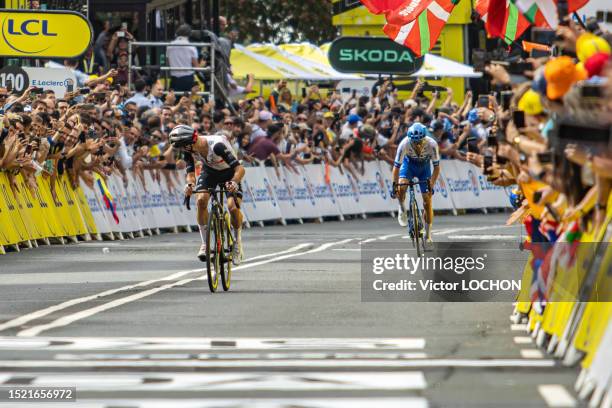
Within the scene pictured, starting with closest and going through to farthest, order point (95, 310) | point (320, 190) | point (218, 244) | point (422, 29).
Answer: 1. point (95, 310)
2. point (218, 244)
3. point (422, 29)
4. point (320, 190)

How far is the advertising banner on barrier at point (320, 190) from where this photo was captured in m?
38.7

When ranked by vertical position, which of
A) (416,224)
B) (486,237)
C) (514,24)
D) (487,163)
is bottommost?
(486,237)

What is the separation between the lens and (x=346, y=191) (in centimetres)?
4047

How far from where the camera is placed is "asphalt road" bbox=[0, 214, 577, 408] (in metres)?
10.1

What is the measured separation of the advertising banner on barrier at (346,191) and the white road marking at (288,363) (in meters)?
27.8

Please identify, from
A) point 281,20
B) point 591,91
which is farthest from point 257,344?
point 281,20

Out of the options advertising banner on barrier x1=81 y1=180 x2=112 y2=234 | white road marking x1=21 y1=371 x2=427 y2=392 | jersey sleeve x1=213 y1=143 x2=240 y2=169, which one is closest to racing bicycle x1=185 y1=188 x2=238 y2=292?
jersey sleeve x1=213 y1=143 x2=240 y2=169

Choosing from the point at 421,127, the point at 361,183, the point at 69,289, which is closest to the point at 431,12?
the point at 421,127

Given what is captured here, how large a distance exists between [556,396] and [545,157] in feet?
7.57

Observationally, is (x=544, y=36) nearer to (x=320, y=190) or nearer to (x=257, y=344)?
(x=257, y=344)

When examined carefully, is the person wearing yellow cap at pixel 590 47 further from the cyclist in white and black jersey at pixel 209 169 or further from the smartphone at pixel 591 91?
the cyclist in white and black jersey at pixel 209 169

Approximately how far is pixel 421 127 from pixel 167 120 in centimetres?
811

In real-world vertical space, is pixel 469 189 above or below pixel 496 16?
below

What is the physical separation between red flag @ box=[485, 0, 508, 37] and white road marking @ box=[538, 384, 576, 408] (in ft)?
28.9
